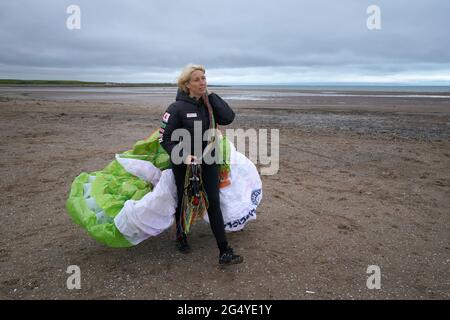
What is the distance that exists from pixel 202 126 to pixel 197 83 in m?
0.45

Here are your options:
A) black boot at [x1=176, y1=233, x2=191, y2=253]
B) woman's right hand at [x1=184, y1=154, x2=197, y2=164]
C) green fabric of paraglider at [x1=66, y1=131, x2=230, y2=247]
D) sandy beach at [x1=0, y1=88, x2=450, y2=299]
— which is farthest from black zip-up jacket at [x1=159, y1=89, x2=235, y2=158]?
sandy beach at [x1=0, y1=88, x2=450, y2=299]

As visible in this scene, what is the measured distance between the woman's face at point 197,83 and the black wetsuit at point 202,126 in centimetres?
9

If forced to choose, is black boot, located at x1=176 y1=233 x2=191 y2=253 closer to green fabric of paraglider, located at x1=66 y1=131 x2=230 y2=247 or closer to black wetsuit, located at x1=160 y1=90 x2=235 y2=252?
black wetsuit, located at x1=160 y1=90 x2=235 y2=252

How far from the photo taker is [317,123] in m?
15.3

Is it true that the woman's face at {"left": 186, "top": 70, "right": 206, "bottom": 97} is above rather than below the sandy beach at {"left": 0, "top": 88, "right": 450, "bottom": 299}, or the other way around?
above

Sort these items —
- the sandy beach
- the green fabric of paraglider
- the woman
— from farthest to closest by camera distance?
the green fabric of paraglider < the woman < the sandy beach

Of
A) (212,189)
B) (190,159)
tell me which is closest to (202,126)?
(190,159)

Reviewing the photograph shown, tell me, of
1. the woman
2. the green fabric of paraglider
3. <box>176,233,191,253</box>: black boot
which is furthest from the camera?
<box>176,233,191,253</box>: black boot

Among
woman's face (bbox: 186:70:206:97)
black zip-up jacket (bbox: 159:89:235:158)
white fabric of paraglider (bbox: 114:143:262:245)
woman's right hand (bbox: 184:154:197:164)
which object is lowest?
white fabric of paraglider (bbox: 114:143:262:245)

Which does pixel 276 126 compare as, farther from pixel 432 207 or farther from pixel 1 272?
pixel 1 272

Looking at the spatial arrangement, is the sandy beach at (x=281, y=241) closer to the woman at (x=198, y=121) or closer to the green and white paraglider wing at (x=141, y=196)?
the green and white paraglider wing at (x=141, y=196)

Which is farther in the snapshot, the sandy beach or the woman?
the woman

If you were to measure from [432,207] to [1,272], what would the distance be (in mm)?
5945

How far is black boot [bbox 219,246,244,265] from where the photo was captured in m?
3.92
